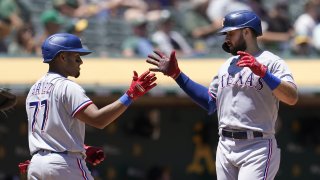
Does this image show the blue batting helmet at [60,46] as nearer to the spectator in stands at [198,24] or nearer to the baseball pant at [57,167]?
the baseball pant at [57,167]

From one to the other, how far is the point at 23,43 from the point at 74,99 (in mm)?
5126

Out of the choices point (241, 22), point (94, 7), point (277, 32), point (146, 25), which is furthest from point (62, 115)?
point (277, 32)

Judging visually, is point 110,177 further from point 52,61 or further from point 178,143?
point 52,61

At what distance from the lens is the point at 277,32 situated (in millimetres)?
12523

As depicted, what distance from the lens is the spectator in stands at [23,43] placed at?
11023 millimetres

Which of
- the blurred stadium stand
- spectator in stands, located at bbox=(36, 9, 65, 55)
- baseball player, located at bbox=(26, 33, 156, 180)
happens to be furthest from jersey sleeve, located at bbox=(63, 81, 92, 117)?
spectator in stands, located at bbox=(36, 9, 65, 55)

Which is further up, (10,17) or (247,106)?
(247,106)

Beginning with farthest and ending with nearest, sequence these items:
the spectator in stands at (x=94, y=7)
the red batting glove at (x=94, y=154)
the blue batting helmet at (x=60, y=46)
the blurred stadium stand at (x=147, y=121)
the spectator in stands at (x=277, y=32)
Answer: the spectator in stands at (x=277, y=32) < the spectator in stands at (x=94, y=7) < the blurred stadium stand at (x=147, y=121) < the red batting glove at (x=94, y=154) < the blue batting helmet at (x=60, y=46)

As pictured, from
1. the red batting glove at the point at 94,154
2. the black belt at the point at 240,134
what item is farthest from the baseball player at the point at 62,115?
the black belt at the point at 240,134

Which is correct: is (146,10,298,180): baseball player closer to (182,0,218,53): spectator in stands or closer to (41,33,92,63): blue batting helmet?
(41,33,92,63): blue batting helmet

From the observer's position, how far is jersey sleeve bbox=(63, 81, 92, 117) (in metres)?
6.10

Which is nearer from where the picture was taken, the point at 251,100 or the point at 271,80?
the point at 271,80

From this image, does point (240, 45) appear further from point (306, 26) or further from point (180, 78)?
point (306, 26)

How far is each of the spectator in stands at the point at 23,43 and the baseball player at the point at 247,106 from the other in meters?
4.87
